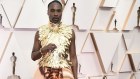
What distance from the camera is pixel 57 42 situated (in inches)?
79.4

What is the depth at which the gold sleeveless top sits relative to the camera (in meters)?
1.97

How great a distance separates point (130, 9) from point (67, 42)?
1.26 m

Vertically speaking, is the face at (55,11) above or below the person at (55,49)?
above

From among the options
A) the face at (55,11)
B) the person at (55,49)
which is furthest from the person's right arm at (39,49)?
the face at (55,11)

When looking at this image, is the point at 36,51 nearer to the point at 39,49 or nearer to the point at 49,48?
the point at 39,49

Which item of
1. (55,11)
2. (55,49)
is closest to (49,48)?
(55,49)

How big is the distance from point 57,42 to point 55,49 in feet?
0.17

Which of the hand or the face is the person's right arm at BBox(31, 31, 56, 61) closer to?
the hand

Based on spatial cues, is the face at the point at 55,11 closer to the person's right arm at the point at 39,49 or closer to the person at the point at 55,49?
the person at the point at 55,49

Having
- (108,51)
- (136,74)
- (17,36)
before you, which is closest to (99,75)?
(108,51)

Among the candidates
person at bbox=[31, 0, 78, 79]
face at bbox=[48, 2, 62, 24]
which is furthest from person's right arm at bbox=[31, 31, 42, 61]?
face at bbox=[48, 2, 62, 24]

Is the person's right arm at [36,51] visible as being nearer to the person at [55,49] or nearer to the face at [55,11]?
the person at [55,49]

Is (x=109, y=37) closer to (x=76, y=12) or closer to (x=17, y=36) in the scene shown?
(x=76, y=12)

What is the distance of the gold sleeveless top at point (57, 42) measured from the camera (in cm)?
197
